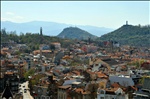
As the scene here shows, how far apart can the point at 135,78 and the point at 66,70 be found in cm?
1687

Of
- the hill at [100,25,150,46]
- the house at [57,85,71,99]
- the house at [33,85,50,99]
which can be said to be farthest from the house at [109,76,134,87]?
the hill at [100,25,150,46]

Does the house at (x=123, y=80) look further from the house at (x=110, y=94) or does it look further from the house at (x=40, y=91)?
the house at (x=110, y=94)

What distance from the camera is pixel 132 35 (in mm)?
154875

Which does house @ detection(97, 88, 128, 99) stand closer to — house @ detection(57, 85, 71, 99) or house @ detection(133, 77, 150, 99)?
house @ detection(57, 85, 71, 99)

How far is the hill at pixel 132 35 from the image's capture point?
5378 inches

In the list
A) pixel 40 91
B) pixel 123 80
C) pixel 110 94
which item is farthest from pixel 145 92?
pixel 40 91

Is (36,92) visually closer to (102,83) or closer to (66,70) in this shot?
(102,83)

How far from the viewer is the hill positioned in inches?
5378

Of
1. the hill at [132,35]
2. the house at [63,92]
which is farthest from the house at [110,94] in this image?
the hill at [132,35]

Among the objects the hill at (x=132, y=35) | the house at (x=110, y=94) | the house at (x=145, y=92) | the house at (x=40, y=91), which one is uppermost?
the hill at (x=132, y=35)

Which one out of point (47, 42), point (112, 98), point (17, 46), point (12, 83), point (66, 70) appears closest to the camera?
point (112, 98)

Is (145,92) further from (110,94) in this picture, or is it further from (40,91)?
(40,91)

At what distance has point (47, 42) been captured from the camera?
4385 inches

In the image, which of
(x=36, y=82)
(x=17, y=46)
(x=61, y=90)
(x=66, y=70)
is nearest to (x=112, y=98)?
(x=61, y=90)
